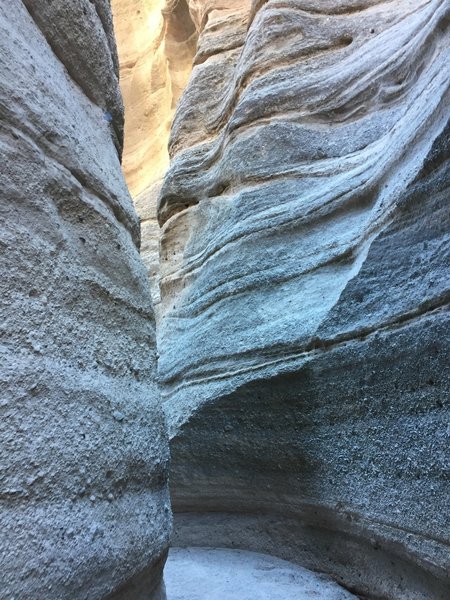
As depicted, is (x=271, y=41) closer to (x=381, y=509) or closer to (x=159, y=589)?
(x=381, y=509)

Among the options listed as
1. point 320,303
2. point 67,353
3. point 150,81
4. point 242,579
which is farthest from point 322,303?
point 150,81

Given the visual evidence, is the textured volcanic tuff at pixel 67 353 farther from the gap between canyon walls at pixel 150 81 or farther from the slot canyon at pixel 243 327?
the gap between canyon walls at pixel 150 81

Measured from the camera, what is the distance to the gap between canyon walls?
770 centimetres

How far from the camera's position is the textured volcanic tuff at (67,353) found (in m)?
1.13

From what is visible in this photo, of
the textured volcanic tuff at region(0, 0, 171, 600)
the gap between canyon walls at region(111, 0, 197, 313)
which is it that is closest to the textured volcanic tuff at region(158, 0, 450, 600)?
the textured volcanic tuff at region(0, 0, 171, 600)

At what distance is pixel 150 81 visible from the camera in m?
8.97

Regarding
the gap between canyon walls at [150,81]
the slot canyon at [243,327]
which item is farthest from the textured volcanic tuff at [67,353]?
the gap between canyon walls at [150,81]

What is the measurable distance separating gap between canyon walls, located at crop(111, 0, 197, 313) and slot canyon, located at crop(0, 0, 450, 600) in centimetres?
377

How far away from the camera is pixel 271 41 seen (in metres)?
4.27

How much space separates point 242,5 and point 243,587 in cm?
526

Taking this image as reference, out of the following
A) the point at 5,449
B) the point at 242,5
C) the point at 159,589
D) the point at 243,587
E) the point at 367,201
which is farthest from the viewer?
the point at 242,5

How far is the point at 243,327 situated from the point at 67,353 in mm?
1598

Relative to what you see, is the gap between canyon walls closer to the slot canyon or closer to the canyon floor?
the slot canyon

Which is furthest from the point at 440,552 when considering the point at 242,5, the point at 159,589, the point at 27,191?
the point at 242,5
